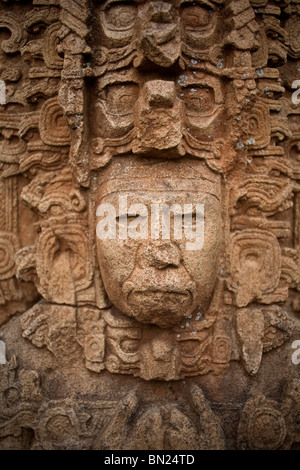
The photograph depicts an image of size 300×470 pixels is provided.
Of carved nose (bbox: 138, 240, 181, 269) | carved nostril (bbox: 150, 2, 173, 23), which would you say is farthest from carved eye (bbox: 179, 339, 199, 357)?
carved nostril (bbox: 150, 2, 173, 23)

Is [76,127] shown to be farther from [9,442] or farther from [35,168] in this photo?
[9,442]

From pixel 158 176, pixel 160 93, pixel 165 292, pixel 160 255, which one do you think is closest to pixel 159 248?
pixel 160 255

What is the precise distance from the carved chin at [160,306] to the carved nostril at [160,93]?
3.51 feet

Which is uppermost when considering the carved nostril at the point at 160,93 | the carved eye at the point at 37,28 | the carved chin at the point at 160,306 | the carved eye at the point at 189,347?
the carved eye at the point at 37,28

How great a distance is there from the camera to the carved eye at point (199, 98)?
8.87 feet

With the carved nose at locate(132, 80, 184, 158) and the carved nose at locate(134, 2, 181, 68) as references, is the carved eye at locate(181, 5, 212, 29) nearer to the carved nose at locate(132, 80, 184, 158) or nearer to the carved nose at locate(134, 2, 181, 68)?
the carved nose at locate(134, 2, 181, 68)

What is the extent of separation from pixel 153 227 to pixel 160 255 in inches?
6.7

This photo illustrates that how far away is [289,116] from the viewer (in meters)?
3.11

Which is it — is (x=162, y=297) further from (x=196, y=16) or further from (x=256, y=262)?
(x=196, y=16)

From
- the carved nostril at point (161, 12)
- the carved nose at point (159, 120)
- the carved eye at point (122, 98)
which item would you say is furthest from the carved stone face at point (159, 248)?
the carved nostril at point (161, 12)

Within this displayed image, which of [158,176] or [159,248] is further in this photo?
[158,176]

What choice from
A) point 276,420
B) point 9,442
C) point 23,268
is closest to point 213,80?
point 23,268

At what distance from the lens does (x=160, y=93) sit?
2412mm

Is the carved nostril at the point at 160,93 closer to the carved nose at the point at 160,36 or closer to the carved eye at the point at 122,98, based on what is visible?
the carved nose at the point at 160,36
